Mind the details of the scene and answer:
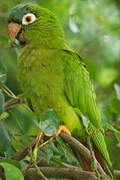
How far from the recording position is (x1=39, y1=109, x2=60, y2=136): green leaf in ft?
3.98

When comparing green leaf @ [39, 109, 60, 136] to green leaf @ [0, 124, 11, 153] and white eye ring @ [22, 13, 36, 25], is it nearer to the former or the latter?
green leaf @ [0, 124, 11, 153]

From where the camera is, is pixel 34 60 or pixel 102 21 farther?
pixel 102 21

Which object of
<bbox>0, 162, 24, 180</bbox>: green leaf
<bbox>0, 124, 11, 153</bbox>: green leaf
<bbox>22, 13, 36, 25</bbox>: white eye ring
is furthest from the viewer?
<bbox>22, 13, 36, 25</bbox>: white eye ring

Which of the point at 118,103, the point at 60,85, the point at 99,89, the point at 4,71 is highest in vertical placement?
the point at 4,71

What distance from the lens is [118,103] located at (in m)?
1.90

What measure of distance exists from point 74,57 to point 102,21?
1.61 meters

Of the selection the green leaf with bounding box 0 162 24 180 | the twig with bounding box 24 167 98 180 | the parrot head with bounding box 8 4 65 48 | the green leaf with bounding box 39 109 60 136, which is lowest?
the twig with bounding box 24 167 98 180

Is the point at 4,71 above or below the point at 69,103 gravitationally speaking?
above

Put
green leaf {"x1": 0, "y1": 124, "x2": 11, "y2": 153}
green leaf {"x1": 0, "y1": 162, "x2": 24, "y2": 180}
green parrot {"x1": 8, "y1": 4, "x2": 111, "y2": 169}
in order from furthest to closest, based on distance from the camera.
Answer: green parrot {"x1": 8, "y1": 4, "x2": 111, "y2": 169} → green leaf {"x1": 0, "y1": 124, "x2": 11, "y2": 153} → green leaf {"x1": 0, "y1": 162, "x2": 24, "y2": 180}

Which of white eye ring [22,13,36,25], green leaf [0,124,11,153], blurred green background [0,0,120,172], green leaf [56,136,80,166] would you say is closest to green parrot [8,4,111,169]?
white eye ring [22,13,36,25]

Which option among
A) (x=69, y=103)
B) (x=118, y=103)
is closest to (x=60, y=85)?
(x=69, y=103)

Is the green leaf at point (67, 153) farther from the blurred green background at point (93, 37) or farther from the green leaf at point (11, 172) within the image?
the blurred green background at point (93, 37)

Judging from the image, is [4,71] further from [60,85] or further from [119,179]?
[119,179]

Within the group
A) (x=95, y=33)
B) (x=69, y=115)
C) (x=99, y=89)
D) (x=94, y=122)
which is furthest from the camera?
(x=95, y=33)
